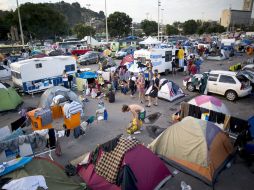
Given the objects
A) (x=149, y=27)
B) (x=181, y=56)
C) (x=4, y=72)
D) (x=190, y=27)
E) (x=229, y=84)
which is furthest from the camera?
(x=190, y=27)

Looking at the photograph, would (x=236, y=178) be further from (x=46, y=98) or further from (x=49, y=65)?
Answer: (x=49, y=65)

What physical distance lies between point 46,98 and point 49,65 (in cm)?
473

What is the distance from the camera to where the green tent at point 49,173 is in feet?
16.3

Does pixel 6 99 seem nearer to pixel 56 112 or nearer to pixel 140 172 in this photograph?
pixel 56 112

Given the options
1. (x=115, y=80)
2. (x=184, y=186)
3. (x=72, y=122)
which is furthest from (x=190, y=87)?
(x=184, y=186)

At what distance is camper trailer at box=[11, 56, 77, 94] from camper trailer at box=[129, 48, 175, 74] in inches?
244

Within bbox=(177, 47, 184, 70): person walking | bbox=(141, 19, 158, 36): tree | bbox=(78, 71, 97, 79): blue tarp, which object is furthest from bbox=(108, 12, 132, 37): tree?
bbox=(78, 71, 97, 79): blue tarp

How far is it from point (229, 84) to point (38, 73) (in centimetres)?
1220

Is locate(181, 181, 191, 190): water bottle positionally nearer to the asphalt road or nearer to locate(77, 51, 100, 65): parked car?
the asphalt road

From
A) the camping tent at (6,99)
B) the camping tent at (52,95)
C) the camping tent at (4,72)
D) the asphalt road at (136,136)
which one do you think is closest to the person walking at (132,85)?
the asphalt road at (136,136)

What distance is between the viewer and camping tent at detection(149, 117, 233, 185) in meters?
6.19

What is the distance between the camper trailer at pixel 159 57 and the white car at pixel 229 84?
19.3 feet

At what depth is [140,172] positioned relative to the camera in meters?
5.59

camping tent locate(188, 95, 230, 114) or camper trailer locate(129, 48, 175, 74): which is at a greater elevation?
camper trailer locate(129, 48, 175, 74)
